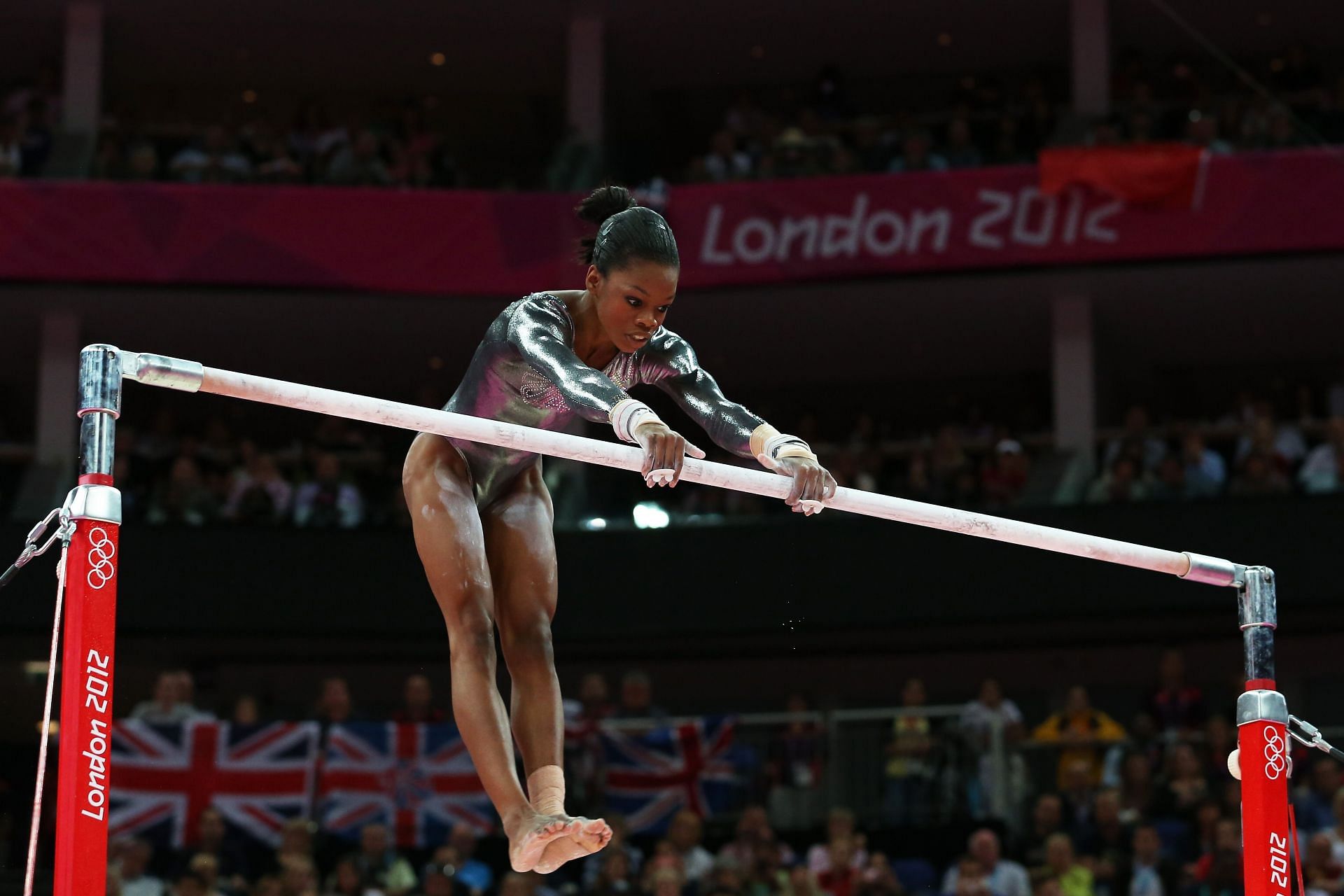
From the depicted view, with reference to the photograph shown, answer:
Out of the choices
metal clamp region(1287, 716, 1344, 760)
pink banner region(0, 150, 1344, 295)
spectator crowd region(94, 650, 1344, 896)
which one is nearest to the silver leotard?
metal clamp region(1287, 716, 1344, 760)

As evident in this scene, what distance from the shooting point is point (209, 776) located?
12.7m

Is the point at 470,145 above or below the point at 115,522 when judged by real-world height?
above

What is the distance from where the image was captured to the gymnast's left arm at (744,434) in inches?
197

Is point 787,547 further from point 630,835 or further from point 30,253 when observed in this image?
point 30,253

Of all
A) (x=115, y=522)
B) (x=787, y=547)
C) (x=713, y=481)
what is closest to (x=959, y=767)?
(x=787, y=547)

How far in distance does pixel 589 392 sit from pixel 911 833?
7.59 metres

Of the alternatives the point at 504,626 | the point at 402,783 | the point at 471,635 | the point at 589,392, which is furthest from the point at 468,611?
the point at 402,783

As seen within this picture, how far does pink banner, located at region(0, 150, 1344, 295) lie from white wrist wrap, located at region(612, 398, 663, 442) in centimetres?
1187

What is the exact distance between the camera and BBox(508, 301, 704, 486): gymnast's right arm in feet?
15.5

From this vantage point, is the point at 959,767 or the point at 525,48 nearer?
the point at 959,767

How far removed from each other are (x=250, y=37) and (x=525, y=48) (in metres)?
2.98

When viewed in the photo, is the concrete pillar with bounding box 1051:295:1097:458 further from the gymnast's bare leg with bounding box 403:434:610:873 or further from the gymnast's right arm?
the gymnast's right arm

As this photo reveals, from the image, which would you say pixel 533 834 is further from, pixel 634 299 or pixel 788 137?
pixel 788 137

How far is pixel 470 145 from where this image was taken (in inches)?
850
